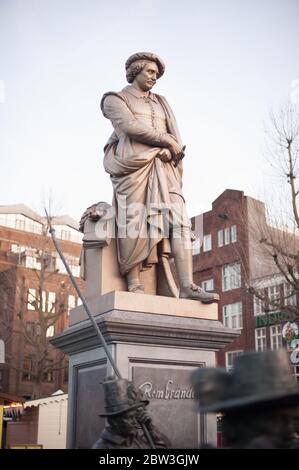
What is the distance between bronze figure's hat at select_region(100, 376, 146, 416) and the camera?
4302 mm

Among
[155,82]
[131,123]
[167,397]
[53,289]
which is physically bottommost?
[167,397]

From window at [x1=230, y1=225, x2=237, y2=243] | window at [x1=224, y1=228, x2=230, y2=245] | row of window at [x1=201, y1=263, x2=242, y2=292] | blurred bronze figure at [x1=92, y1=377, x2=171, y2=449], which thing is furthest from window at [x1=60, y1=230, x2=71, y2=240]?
blurred bronze figure at [x1=92, y1=377, x2=171, y2=449]

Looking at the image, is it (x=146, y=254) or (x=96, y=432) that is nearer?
(x=96, y=432)

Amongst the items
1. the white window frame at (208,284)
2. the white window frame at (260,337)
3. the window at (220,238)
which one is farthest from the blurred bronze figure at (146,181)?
the white window frame at (208,284)

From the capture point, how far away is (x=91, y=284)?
716 centimetres

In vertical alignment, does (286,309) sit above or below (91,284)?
above

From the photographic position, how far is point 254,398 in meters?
2.71

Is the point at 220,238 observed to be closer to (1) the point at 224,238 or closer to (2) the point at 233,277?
(1) the point at 224,238

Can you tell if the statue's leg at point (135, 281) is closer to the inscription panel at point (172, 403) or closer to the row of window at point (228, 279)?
the inscription panel at point (172, 403)

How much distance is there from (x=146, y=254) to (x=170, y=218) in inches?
22.0
